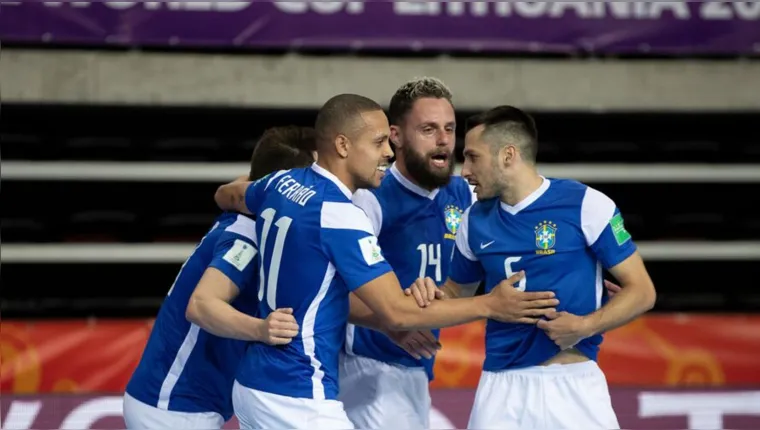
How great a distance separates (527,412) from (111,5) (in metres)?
5.84

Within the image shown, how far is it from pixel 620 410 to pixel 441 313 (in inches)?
106

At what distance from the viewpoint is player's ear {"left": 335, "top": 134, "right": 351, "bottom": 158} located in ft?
14.3

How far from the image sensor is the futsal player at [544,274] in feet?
14.3

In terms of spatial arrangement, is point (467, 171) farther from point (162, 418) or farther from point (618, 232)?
point (162, 418)

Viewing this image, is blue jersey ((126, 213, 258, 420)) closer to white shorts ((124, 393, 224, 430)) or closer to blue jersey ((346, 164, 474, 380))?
white shorts ((124, 393, 224, 430))

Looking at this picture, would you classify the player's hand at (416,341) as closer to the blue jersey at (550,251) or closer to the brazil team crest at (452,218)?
the blue jersey at (550,251)

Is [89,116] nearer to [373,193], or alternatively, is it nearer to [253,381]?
[373,193]

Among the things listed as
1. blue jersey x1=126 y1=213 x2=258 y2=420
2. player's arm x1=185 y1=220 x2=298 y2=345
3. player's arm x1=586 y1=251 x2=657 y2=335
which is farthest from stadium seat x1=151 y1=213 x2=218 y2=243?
player's arm x1=586 y1=251 x2=657 y2=335

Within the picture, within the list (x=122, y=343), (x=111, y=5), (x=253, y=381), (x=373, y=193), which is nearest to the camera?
(x=253, y=381)

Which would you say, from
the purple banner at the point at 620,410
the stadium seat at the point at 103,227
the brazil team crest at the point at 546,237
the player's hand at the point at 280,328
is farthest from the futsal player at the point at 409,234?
the stadium seat at the point at 103,227

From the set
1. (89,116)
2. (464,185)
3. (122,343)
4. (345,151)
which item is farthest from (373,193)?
(89,116)

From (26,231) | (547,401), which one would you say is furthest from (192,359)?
(26,231)

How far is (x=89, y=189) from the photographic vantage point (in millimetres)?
10352

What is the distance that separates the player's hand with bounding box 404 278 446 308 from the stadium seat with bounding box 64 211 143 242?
20.7ft
